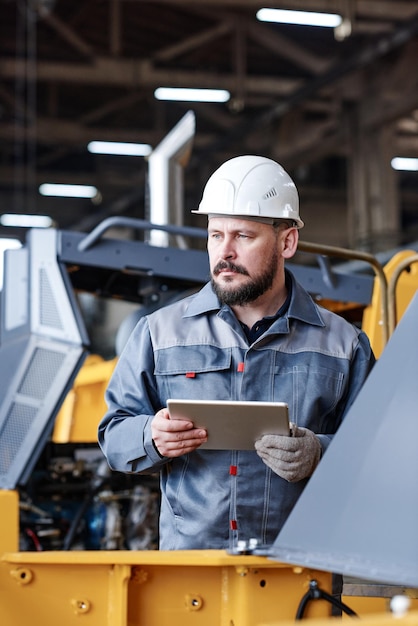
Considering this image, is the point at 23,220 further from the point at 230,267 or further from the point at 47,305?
the point at 230,267

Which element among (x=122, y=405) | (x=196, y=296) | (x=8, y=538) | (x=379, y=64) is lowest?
(x=8, y=538)

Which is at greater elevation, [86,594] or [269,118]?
[269,118]

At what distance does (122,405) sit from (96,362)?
5.76 meters

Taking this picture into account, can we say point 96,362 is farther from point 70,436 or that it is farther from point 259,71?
point 259,71

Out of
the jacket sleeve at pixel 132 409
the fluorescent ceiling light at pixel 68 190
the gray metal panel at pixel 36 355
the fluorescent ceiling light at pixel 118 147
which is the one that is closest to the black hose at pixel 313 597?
the jacket sleeve at pixel 132 409

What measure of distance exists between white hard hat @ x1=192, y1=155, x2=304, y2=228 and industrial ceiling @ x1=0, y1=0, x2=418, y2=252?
887 centimetres

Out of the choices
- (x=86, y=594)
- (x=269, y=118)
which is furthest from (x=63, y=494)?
(x=269, y=118)

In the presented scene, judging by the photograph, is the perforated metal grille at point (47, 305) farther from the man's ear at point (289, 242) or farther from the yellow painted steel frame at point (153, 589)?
the yellow painted steel frame at point (153, 589)

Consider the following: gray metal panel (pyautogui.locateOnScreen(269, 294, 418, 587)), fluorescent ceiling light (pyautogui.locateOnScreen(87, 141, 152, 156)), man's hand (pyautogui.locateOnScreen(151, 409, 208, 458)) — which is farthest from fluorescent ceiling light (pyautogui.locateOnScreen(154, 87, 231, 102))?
gray metal panel (pyautogui.locateOnScreen(269, 294, 418, 587))

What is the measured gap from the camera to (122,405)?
9.29 feet

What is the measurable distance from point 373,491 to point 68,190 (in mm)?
18743

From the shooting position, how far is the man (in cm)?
267

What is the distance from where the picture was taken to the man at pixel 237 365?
8.76 feet

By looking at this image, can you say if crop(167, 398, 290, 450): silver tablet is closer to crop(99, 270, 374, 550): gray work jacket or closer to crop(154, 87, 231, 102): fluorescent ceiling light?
crop(99, 270, 374, 550): gray work jacket
